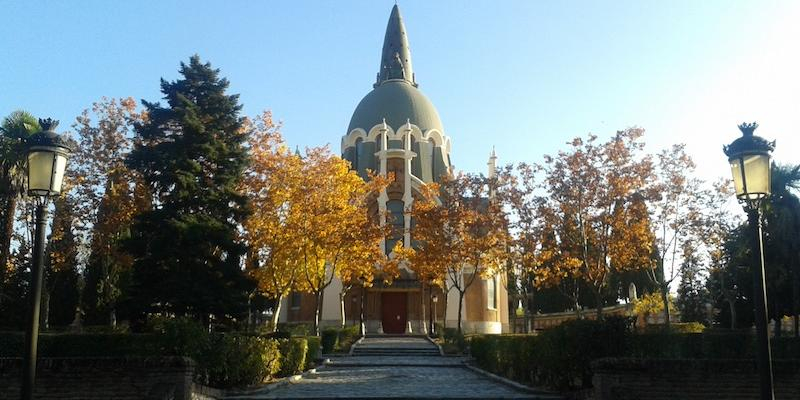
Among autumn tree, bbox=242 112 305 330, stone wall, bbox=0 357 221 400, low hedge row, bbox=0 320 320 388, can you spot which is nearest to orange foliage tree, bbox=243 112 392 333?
autumn tree, bbox=242 112 305 330

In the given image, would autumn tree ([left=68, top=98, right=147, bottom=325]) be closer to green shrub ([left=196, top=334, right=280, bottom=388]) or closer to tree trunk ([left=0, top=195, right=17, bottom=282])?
tree trunk ([left=0, top=195, right=17, bottom=282])

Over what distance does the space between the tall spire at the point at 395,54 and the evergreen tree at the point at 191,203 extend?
34068mm

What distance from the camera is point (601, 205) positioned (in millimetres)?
26047

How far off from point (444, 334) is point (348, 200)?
389 inches

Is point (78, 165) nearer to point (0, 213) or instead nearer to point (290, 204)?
point (0, 213)

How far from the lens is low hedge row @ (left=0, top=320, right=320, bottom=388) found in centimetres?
1341

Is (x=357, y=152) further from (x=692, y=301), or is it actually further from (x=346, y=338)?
(x=692, y=301)

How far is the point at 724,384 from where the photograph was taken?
37.6ft

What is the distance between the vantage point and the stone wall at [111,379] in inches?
450

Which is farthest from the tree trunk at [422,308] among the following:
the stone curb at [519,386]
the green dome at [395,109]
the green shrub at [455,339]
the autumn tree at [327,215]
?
the stone curb at [519,386]

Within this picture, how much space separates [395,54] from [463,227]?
1388 inches

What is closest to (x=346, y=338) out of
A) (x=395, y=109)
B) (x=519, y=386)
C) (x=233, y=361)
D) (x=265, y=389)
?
(x=265, y=389)

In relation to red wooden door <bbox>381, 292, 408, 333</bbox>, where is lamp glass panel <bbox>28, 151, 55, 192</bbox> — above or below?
above

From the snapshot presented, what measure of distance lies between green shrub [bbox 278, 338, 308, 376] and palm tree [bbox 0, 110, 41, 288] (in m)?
15.0
